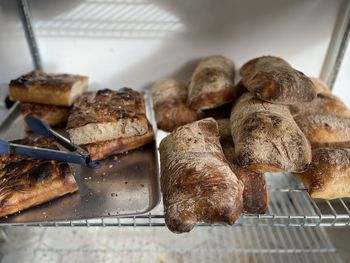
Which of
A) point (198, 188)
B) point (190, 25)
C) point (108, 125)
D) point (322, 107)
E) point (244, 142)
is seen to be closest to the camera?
point (198, 188)

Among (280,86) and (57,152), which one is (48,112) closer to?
(57,152)

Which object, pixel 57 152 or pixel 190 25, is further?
pixel 190 25

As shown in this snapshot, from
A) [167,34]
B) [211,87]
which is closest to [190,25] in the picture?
[167,34]

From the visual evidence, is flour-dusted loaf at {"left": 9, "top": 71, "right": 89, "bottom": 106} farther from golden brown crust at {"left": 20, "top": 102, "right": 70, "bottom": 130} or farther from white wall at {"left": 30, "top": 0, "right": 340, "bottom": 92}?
white wall at {"left": 30, "top": 0, "right": 340, "bottom": 92}

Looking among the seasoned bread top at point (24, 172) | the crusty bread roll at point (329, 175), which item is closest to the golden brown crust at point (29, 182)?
the seasoned bread top at point (24, 172)

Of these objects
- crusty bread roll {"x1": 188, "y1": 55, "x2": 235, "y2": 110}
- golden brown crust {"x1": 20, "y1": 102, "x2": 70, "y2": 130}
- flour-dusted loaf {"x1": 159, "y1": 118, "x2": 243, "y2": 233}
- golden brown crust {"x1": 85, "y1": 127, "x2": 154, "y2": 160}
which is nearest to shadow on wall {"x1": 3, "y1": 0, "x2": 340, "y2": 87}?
crusty bread roll {"x1": 188, "y1": 55, "x2": 235, "y2": 110}
